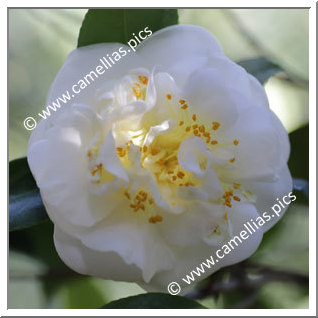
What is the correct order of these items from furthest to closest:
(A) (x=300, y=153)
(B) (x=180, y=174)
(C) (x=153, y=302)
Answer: (A) (x=300, y=153) < (C) (x=153, y=302) < (B) (x=180, y=174)

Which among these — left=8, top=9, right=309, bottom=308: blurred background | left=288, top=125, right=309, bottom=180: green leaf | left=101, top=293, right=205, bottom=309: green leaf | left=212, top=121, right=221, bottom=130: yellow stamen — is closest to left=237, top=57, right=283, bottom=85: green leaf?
left=8, top=9, right=309, bottom=308: blurred background

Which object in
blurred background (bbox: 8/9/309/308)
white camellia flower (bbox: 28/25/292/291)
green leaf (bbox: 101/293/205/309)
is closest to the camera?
white camellia flower (bbox: 28/25/292/291)

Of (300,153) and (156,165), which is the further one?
(300,153)

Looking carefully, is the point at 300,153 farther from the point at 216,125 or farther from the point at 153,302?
the point at 153,302

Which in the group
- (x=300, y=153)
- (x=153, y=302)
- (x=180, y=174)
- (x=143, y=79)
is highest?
(x=143, y=79)

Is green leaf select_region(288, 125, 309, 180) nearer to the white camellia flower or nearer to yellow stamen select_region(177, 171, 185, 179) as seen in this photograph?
the white camellia flower

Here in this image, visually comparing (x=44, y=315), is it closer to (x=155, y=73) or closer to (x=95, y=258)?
(x=95, y=258)

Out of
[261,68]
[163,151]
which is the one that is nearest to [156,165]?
[163,151]

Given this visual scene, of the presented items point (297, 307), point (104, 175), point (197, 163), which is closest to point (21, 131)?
point (104, 175)
